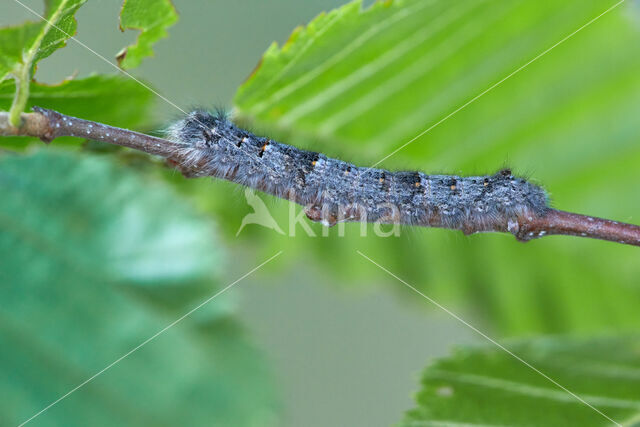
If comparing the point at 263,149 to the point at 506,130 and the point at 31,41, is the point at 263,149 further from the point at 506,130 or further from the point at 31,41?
the point at 506,130

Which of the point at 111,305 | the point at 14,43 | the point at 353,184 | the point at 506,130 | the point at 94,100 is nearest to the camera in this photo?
the point at 14,43

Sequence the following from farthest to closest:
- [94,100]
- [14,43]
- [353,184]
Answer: [353,184] → [94,100] → [14,43]

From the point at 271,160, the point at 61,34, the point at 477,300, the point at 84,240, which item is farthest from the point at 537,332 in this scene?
the point at 61,34

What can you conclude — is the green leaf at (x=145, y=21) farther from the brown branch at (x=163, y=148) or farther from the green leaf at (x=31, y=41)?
the brown branch at (x=163, y=148)

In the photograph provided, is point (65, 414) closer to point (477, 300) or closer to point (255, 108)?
point (255, 108)

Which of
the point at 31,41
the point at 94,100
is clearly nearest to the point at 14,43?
the point at 31,41

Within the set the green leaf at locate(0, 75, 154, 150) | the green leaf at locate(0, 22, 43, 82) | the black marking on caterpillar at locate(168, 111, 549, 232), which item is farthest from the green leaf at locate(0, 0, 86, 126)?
the black marking on caterpillar at locate(168, 111, 549, 232)

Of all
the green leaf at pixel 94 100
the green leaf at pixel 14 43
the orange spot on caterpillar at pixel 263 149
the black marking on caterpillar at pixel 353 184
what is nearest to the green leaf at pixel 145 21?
the green leaf at pixel 94 100
